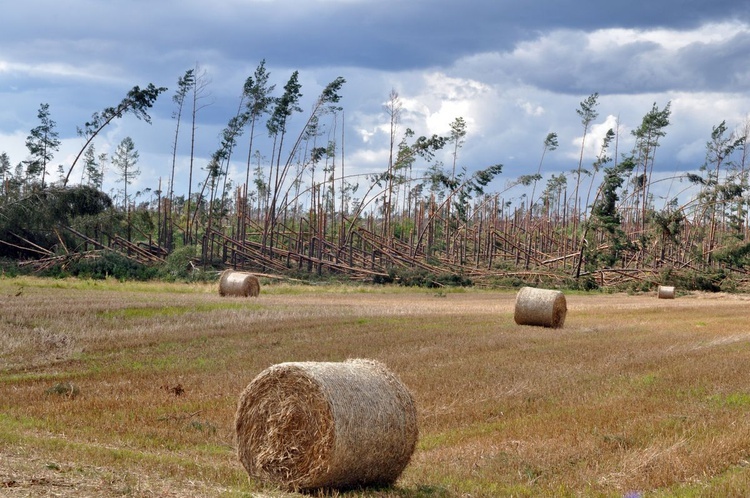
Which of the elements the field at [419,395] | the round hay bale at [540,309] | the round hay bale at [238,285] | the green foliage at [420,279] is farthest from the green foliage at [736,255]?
the round hay bale at [238,285]

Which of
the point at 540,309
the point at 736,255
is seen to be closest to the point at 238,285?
the point at 540,309

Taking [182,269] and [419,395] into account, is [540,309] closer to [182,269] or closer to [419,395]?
[419,395]

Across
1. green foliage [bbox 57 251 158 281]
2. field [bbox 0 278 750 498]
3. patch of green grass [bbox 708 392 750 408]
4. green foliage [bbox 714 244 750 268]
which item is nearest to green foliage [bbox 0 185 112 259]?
green foliage [bbox 57 251 158 281]

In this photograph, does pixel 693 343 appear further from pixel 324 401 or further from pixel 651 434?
pixel 324 401

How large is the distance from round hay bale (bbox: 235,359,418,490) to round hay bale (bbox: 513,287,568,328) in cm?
1607

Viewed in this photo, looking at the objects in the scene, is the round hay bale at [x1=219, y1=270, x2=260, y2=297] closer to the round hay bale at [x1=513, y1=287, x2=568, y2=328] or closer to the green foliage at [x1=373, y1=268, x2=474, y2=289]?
the round hay bale at [x1=513, y1=287, x2=568, y2=328]

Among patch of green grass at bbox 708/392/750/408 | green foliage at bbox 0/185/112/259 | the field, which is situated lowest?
the field

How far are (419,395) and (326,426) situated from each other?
198 inches

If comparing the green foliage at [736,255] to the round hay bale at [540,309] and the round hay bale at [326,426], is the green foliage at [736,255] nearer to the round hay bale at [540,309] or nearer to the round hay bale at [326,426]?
the round hay bale at [540,309]

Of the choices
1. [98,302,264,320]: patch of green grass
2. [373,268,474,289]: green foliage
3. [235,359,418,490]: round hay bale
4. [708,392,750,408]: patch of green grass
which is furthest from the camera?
[373,268,474,289]: green foliage

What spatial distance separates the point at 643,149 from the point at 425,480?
70673mm

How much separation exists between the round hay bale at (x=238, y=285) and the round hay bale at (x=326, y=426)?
23488 mm

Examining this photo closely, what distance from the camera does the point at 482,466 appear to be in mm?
9250

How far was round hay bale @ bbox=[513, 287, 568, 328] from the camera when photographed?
24.5 meters
